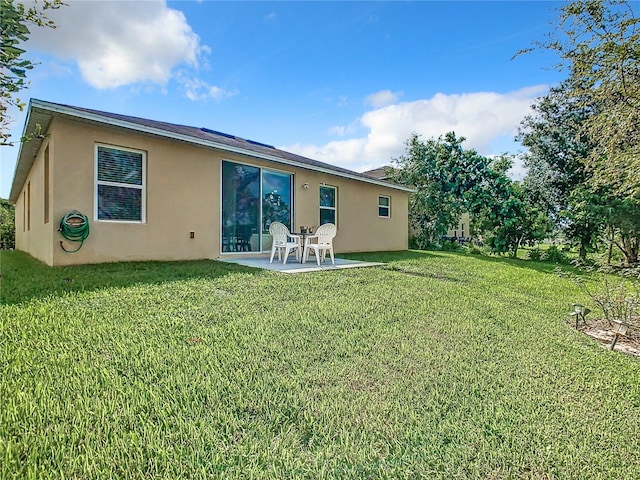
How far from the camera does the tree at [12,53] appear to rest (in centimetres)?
215

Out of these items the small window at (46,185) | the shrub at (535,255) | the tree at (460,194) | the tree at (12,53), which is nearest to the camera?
the tree at (12,53)

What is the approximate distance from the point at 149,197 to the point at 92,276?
102 inches

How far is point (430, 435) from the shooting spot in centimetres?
198

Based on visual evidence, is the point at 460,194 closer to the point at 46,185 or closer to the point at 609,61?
the point at 609,61

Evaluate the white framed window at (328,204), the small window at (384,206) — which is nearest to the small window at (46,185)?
the white framed window at (328,204)

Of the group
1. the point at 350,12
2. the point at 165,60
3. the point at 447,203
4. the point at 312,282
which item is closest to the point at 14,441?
the point at 312,282

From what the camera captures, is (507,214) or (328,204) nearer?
(328,204)

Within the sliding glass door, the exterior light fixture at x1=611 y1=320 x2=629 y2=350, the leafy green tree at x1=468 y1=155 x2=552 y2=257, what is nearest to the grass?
the exterior light fixture at x1=611 y1=320 x2=629 y2=350

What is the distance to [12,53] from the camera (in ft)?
7.31

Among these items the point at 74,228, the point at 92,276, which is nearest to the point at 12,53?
the point at 92,276

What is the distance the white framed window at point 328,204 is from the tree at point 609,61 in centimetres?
690

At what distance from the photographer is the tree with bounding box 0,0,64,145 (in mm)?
2152

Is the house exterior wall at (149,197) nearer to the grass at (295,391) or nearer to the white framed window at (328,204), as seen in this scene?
the white framed window at (328,204)

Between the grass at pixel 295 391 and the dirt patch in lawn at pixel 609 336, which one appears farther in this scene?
the dirt patch in lawn at pixel 609 336
